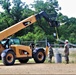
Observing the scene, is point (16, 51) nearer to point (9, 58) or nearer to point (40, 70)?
point (9, 58)

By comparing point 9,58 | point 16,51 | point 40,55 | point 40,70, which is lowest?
point 40,70

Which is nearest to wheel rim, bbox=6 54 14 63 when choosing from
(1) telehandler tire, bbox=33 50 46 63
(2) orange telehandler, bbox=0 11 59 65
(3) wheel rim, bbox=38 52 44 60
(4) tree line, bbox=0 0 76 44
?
(2) orange telehandler, bbox=0 11 59 65

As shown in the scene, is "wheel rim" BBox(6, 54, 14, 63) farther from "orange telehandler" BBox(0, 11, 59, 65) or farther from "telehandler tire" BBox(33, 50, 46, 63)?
"telehandler tire" BBox(33, 50, 46, 63)

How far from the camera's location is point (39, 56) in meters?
27.4

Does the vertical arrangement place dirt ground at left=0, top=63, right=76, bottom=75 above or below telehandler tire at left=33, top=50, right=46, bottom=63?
below

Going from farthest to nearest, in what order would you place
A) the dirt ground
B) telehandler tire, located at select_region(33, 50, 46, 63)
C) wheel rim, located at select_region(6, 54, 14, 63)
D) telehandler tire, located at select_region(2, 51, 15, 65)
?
telehandler tire, located at select_region(33, 50, 46, 63)
wheel rim, located at select_region(6, 54, 14, 63)
telehandler tire, located at select_region(2, 51, 15, 65)
the dirt ground

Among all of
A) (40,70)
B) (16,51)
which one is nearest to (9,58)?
(16,51)

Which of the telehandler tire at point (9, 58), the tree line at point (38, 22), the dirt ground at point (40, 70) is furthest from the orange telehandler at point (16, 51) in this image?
the tree line at point (38, 22)

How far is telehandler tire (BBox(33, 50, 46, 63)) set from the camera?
88.0 ft

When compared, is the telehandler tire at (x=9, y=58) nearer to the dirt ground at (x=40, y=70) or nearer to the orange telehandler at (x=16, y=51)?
the orange telehandler at (x=16, y=51)

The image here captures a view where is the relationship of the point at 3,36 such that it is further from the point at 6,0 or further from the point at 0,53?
the point at 6,0

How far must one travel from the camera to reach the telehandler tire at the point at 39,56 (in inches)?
1056

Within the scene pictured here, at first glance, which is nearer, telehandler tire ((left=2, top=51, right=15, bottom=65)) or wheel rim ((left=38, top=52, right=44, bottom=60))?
telehandler tire ((left=2, top=51, right=15, bottom=65))

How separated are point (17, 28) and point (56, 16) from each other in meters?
73.6
